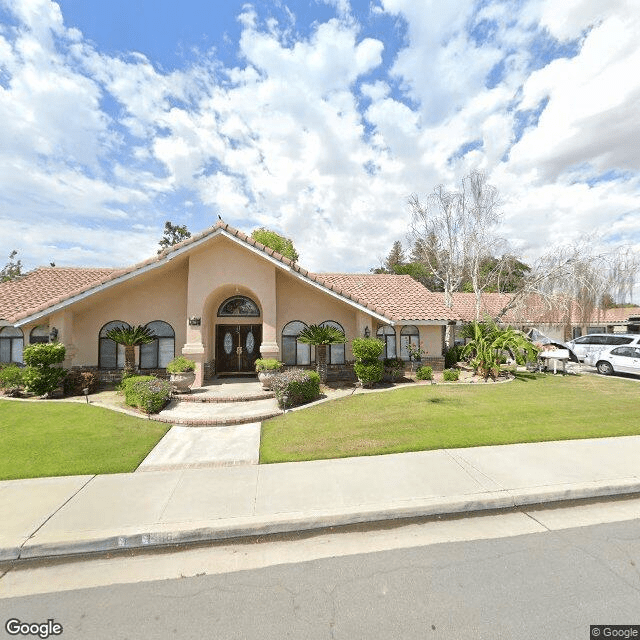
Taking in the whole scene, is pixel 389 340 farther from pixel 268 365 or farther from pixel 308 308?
pixel 268 365

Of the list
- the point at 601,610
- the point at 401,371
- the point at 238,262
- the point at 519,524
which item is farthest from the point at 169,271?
the point at 601,610

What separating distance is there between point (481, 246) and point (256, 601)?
24.7m

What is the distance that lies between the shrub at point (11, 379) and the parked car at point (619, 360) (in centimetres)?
2670

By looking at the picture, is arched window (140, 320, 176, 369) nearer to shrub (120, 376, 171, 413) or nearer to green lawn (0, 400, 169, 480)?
shrub (120, 376, 171, 413)

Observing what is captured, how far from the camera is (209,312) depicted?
1480cm

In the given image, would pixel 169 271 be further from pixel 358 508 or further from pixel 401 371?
pixel 358 508

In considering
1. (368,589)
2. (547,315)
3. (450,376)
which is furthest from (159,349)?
(547,315)

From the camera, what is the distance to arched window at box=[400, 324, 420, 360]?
52.2ft

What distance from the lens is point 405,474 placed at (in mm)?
5906

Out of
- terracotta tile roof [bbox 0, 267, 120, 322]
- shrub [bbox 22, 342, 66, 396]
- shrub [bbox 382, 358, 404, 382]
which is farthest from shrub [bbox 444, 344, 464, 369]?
shrub [bbox 22, 342, 66, 396]

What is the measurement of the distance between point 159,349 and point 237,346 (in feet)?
10.8

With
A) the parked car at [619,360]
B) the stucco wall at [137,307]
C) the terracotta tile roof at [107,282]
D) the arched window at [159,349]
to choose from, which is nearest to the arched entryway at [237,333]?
the stucco wall at [137,307]

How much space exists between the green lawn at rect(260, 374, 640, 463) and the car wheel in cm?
525

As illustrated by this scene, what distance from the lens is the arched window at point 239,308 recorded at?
15414 millimetres
